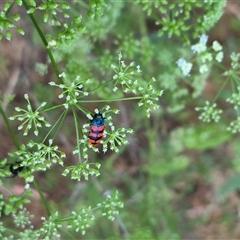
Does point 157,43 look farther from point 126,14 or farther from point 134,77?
point 134,77

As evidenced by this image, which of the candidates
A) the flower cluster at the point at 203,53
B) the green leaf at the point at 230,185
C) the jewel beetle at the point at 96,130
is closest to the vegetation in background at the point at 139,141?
the green leaf at the point at 230,185

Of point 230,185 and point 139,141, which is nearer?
point 230,185

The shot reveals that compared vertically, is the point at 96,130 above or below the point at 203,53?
below

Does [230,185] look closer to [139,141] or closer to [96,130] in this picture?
[139,141]

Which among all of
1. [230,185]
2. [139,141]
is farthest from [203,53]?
[139,141]

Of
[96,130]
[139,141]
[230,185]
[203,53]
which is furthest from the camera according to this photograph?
[139,141]

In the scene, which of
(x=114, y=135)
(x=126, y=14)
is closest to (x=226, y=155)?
(x=126, y=14)

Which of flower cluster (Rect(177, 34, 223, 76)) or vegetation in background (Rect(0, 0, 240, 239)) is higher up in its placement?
vegetation in background (Rect(0, 0, 240, 239))

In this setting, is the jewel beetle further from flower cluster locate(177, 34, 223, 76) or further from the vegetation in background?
flower cluster locate(177, 34, 223, 76)

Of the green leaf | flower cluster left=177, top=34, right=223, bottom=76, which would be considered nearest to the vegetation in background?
the green leaf
